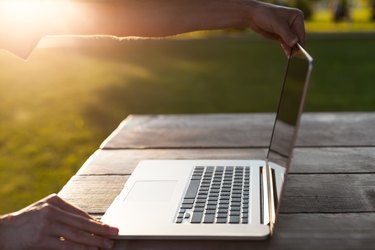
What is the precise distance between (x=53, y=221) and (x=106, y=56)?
8.06 metres

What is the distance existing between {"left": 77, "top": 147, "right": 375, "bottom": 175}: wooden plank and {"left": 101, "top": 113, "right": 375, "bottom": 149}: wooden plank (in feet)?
0.23

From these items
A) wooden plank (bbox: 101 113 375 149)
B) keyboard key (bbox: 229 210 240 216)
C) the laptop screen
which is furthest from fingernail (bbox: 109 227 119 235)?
wooden plank (bbox: 101 113 375 149)

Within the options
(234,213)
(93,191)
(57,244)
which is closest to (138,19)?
(93,191)

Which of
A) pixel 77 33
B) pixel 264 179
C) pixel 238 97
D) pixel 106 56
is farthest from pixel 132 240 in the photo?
pixel 106 56

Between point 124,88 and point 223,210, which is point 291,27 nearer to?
point 223,210

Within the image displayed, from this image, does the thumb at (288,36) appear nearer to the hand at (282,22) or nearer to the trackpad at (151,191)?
the hand at (282,22)

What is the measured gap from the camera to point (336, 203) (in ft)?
4.82

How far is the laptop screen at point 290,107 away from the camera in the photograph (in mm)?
1231

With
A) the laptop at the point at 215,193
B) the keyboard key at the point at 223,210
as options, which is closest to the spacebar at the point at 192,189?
the laptop at the point at 215,193

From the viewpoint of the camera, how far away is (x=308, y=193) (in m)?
1.56

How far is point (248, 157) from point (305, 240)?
2.28ft

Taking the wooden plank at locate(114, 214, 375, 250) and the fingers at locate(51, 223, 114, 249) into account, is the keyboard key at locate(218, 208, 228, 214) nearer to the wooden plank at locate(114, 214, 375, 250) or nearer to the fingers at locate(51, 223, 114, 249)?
the wooden plank at locate(114, 214, 375, 250)

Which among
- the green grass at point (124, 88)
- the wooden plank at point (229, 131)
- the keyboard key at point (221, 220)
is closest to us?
the keyboard key at point (221, 220)

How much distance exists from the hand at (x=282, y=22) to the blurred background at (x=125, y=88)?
2101mm
